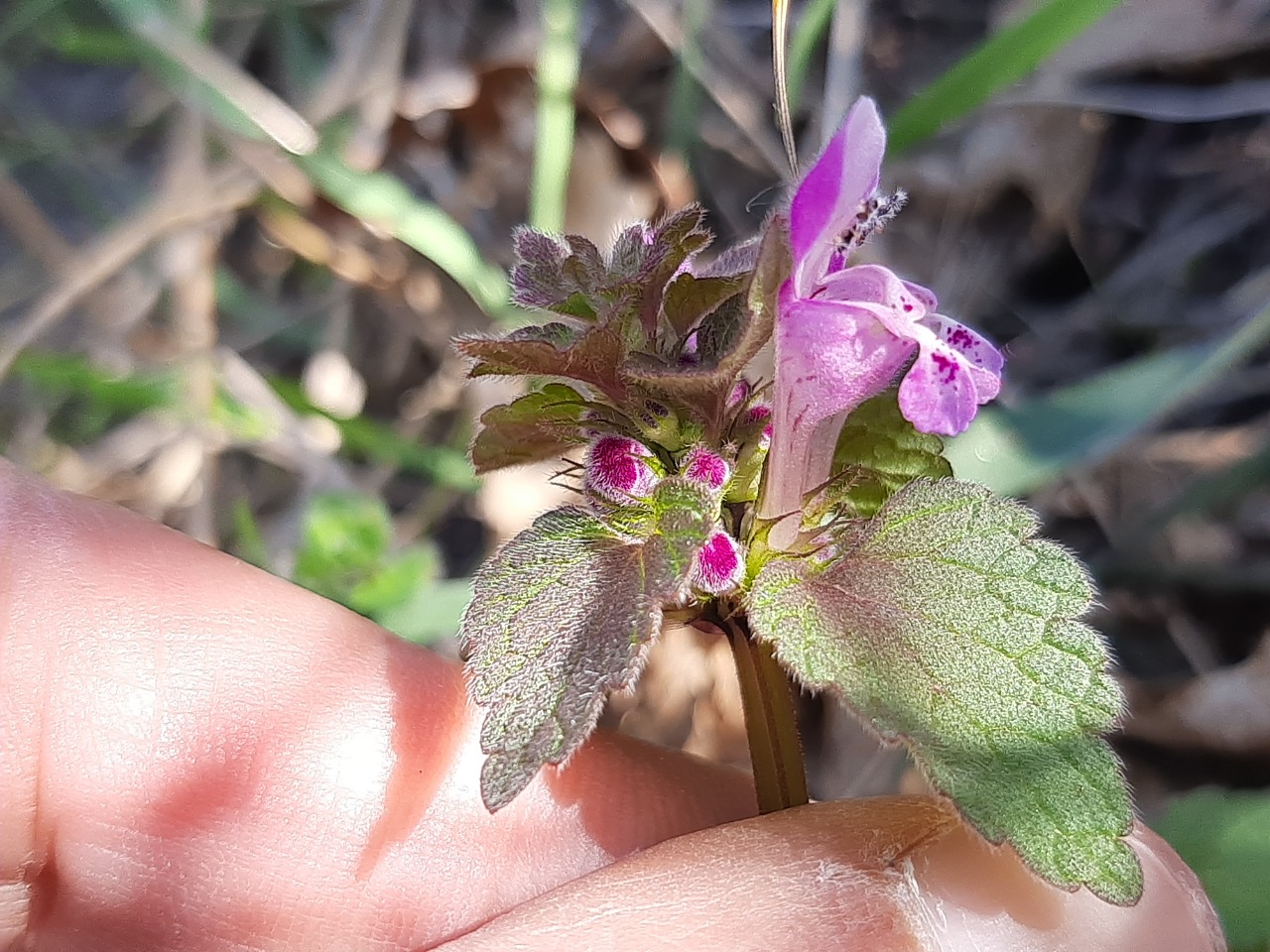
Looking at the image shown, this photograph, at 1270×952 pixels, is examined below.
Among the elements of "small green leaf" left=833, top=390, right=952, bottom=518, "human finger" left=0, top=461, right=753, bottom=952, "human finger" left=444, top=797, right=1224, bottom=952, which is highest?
"small green leaf" left=833, top=390, right=952, bottom=518

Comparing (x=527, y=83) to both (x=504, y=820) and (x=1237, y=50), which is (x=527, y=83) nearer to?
(x=1237, y=50)

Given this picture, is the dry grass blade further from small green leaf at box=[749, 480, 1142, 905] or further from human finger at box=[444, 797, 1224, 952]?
small green leaf at box=[749, 480, 1142, 905]

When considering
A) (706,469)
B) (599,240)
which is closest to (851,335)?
(706,469)

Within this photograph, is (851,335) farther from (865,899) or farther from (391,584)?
(391,584)

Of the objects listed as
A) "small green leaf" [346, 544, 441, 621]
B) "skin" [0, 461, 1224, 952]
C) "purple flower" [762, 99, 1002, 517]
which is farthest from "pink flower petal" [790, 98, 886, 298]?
"small green leaf" [346, 544, 441, 621]

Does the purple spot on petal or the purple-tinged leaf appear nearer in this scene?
the purple spot on petal

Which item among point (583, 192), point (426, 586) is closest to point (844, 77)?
point (583, 192)

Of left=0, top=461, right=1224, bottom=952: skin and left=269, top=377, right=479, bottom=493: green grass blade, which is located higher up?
left=0, top=461, right=1224, bottom=952: skin

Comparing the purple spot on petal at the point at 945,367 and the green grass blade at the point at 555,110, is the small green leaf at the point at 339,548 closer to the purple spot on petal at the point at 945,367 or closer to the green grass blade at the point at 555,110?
the green grass blade at the point at 555,110
